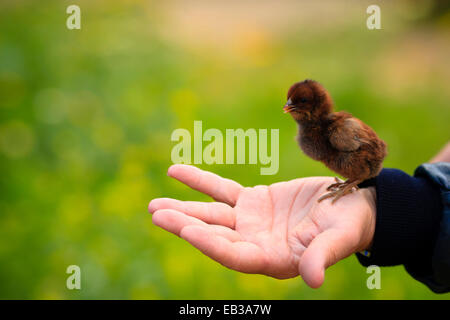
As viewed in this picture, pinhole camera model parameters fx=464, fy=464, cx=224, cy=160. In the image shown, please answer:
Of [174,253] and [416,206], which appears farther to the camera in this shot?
[174,253]

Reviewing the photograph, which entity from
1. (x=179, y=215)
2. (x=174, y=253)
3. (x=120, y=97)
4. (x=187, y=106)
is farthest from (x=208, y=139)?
(x=179, y=215)

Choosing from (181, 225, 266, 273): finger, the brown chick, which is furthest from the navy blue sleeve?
(181, 225, 266, 273): finger

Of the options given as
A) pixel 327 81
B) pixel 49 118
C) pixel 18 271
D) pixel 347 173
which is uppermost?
pixel 327 81

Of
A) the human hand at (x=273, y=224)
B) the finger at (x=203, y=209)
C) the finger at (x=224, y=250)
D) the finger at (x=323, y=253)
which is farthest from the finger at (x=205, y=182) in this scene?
the finger at (x=323, y=253)

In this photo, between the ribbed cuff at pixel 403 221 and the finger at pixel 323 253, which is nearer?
the finger at pixel 323 253

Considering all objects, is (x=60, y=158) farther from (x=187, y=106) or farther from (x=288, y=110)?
(x=288, y=110)

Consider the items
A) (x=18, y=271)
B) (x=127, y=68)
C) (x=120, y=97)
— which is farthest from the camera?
(x=127, y=68)

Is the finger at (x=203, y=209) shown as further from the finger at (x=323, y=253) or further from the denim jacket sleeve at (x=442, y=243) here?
→ the denim jacket sleeve at (x=442, y=243)

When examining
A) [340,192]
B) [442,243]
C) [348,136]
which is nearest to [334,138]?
[348,136]
